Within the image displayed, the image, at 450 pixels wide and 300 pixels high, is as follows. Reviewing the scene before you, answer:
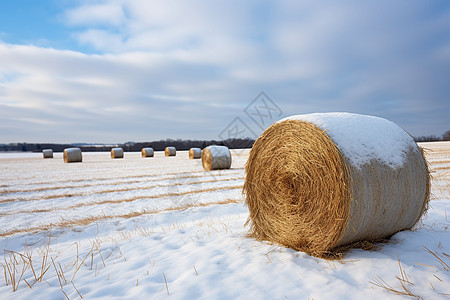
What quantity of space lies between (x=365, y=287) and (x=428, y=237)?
1.78 m

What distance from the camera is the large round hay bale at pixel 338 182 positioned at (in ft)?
10.7

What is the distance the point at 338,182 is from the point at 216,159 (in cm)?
1248

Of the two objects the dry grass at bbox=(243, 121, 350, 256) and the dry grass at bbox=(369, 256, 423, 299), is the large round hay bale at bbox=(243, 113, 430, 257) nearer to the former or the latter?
the dry grass at bbox=(243, 121, 350, 256)

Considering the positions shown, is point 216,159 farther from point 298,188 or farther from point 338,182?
point 338,182

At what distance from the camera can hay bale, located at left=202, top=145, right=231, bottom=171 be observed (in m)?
15.6

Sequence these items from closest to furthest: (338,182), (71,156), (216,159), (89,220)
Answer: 1. (338,182)
2. (89,220)
3. (216,159)
4. (71,156)

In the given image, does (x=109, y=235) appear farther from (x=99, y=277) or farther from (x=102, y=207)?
(x=102, y=207)

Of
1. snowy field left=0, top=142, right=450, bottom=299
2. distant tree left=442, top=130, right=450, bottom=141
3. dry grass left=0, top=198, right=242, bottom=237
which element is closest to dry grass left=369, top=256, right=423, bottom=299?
snowy field left=0, top=142, right=450, bottom=299

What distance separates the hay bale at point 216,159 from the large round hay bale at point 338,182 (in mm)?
11355

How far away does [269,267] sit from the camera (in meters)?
3.13

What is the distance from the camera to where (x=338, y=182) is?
10.7 feet

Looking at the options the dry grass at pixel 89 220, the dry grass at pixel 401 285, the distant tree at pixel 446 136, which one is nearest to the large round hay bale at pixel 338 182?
the dry grass at pixel 401 285

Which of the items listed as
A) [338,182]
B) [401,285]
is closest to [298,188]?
[338,182]

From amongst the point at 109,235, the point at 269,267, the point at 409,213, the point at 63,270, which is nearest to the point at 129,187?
the point at 109,235
